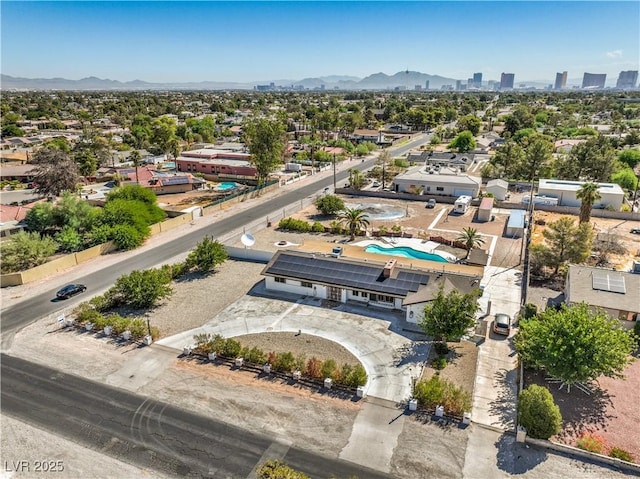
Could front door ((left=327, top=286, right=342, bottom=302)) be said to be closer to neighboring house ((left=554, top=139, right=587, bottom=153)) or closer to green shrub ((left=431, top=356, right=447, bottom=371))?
green shrub ((left=431, top=356, right=447, bottom=371))

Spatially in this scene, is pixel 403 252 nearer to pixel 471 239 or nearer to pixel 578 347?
pixel 471 239

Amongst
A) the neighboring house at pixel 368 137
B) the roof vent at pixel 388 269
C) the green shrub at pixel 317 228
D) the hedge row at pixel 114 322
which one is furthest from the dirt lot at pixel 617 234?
the neighboring house at pixel 368 137

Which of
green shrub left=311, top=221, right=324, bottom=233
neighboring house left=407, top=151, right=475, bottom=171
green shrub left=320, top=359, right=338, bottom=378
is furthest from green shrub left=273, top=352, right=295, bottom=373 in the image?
neighboring house left=407, top=151, right=475, bottom=171

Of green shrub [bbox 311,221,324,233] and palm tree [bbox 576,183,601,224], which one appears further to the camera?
green shrub [bbox 311,221,324,233]


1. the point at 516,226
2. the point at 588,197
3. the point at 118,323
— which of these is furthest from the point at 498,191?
the point at 118,323

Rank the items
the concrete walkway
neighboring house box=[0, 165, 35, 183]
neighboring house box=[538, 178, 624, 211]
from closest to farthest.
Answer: the concrete walkway < neighboring house box=[538, 178, 624, 211] < neighboring house box=[0, 165, 35, 183]

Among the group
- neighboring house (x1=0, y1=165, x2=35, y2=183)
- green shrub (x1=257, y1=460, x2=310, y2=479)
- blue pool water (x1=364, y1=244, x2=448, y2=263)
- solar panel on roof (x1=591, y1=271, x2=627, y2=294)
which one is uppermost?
neighboring house (x1=0, y1=165, x2=35, y2=183)

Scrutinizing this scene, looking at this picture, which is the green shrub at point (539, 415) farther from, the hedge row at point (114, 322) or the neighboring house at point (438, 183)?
the neighboring house at point (438, 183)

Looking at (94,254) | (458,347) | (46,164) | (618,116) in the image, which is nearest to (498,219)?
(458,347)
